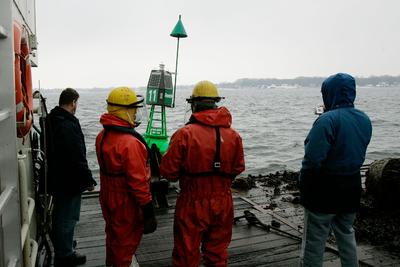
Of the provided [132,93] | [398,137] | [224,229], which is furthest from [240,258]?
[398,137]

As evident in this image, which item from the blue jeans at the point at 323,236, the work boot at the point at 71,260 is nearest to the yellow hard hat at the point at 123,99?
the blue jeans at the point at 323,236

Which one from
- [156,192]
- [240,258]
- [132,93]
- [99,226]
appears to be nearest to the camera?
[132,93]

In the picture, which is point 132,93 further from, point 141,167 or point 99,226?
point 99,226

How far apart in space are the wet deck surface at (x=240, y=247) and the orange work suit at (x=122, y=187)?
3.82 ft

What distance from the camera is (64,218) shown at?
153 inches

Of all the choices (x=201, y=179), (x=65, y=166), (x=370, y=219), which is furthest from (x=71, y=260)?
(x=370, y=219)

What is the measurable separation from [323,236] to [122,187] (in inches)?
70.7

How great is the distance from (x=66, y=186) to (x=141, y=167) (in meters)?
1.18

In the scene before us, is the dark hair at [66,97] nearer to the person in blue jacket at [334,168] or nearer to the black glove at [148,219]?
the black glove at [148,219]

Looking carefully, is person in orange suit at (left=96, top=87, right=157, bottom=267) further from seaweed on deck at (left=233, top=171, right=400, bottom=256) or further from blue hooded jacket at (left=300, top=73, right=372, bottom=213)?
seaweed on deck at (left=233, top=171, right=400, bottom=256)

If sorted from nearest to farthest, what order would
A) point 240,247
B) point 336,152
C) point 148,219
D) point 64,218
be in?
1. point 148,219
2. point 336,152
3. point 64,218
4. point 240,247

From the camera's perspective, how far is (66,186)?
3785mm

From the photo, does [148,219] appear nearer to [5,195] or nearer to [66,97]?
[5,195]

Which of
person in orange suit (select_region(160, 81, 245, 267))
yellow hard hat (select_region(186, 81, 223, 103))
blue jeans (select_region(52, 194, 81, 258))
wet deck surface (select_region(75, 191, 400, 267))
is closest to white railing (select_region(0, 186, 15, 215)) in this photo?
person in orange suit (select_region(160, 81, 245, 267))
